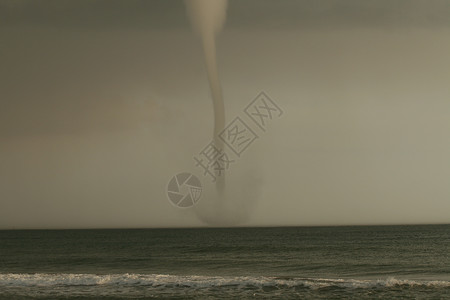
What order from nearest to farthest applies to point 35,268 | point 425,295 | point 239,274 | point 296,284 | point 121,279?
point 425,295, point 296,284, point 121,279, point 239,274, point 35,268

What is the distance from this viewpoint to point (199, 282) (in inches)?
1213

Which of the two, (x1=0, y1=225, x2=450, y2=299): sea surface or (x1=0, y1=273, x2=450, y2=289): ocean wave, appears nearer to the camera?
(x1=0, y1=225, x2=450, y2=299): sea surface

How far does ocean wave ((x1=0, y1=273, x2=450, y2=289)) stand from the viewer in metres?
29.3

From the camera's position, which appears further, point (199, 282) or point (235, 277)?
point (235, 277)

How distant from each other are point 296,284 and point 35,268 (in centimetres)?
2167

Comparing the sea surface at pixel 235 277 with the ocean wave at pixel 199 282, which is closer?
the sea surface at pixel 235 277

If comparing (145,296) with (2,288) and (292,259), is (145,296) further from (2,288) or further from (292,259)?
(292,259)

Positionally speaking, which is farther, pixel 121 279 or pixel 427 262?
pixel 427 262

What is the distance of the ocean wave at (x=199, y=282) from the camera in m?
29.3

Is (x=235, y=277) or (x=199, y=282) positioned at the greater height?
(x=235, y=277)

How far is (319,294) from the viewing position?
26.7 meters

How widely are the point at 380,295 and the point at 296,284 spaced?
15.3ft

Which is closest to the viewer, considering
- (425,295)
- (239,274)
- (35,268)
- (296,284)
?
(425,295)

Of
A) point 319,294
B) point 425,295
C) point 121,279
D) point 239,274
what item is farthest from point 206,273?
point 425,295
